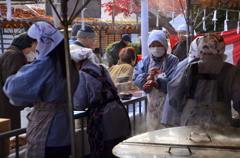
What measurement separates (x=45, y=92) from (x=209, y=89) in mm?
1473

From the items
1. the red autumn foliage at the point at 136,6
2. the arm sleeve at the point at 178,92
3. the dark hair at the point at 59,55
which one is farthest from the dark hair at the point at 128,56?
the dark hair at the point at 59,55

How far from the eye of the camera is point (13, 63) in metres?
4.02

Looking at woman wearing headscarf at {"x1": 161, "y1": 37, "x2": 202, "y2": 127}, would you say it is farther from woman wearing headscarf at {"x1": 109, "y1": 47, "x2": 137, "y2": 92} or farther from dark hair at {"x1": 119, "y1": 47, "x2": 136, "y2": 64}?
dark hair at {"x1": 119, "y1": 47, "x2": 136, "y2": 64}

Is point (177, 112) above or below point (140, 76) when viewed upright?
below

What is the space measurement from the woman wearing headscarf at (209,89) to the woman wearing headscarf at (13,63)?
2.07m

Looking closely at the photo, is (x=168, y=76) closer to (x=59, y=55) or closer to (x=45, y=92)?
(x=59, y=55)

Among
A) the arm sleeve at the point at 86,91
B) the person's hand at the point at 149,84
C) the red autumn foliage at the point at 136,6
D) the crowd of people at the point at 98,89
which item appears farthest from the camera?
the red autumn foliage at the point at 136,6

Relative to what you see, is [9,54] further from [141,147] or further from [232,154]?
[232,154]

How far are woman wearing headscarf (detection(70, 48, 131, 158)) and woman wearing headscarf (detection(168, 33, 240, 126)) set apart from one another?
2.26 feet

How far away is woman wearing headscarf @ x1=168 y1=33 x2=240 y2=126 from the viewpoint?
2943 mm

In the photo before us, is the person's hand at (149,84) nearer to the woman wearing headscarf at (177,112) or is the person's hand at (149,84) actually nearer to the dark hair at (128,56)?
the woman wearing headscarf at (177,112)

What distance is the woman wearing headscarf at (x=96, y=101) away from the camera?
10.7 ft

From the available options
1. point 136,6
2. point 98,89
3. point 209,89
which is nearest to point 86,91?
point 98,89

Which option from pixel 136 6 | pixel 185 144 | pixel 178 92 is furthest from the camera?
pixel 136 6
